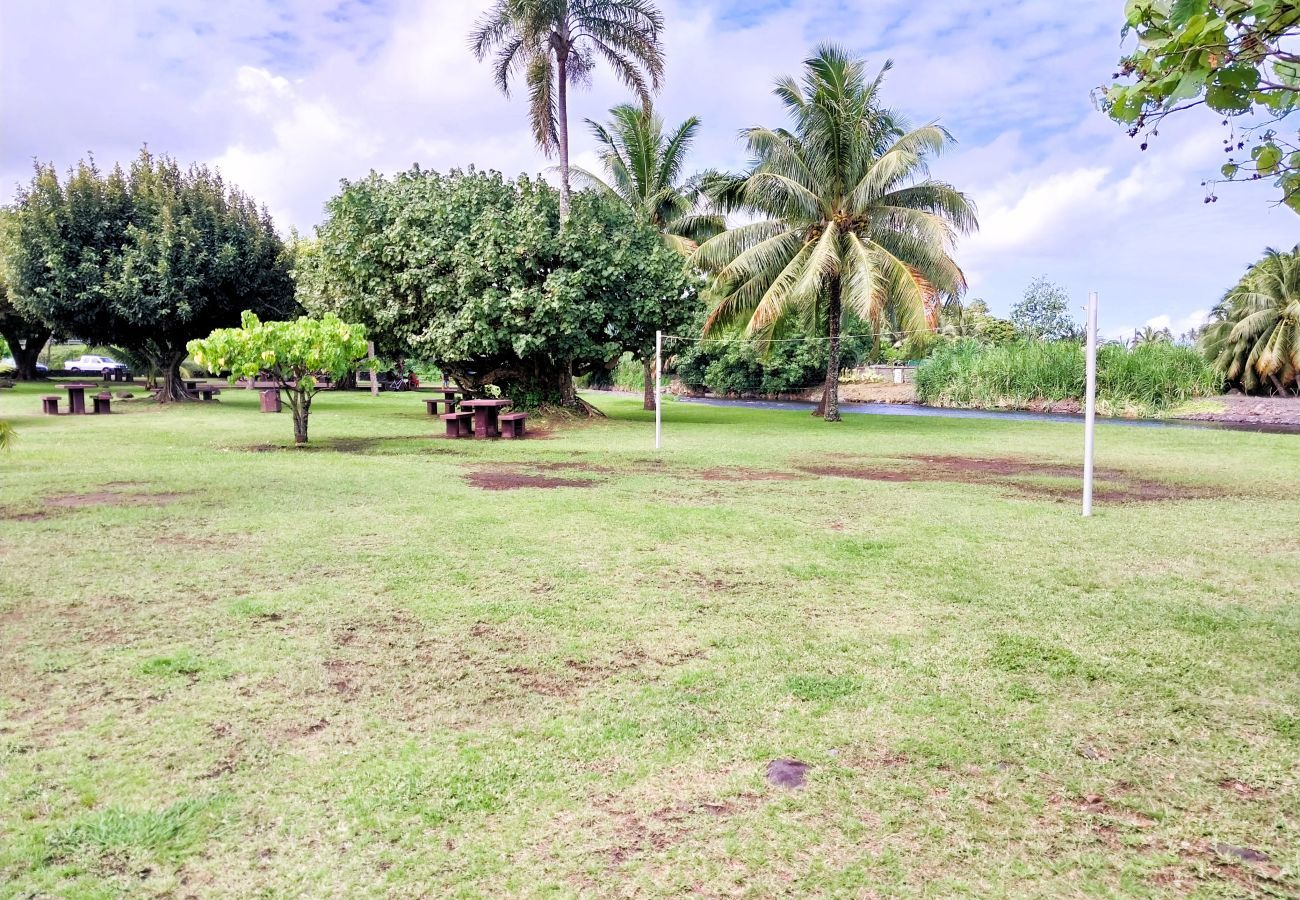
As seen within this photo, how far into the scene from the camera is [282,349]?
43.2ft

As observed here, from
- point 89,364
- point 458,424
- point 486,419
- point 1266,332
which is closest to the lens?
point 486,419

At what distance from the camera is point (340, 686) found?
149 inches

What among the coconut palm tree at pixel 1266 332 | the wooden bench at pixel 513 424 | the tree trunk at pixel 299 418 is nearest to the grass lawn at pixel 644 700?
the tree trunk at pixel 299 418

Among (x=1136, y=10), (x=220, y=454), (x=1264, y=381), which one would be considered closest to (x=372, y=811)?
(x=1136, y=10)

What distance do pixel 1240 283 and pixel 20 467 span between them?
1922 inches

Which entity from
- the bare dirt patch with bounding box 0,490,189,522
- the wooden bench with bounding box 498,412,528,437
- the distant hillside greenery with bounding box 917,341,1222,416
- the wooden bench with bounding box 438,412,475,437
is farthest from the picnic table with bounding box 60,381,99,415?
the distant hillside greenery with bounding box 917,341,1222,416

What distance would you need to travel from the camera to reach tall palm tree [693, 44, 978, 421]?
2100 cm

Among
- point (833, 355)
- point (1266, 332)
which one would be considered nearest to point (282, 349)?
point (833, 355)

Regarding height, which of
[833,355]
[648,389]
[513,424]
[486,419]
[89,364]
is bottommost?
[513,424]

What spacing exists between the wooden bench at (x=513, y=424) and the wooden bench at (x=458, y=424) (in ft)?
2.29

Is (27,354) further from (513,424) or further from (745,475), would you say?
(745,475)

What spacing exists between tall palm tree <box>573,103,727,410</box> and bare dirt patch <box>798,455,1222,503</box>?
13487 millimetres

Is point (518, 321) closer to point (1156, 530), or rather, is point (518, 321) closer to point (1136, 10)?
point (1156, 530)

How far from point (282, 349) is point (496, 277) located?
20.2 ft
